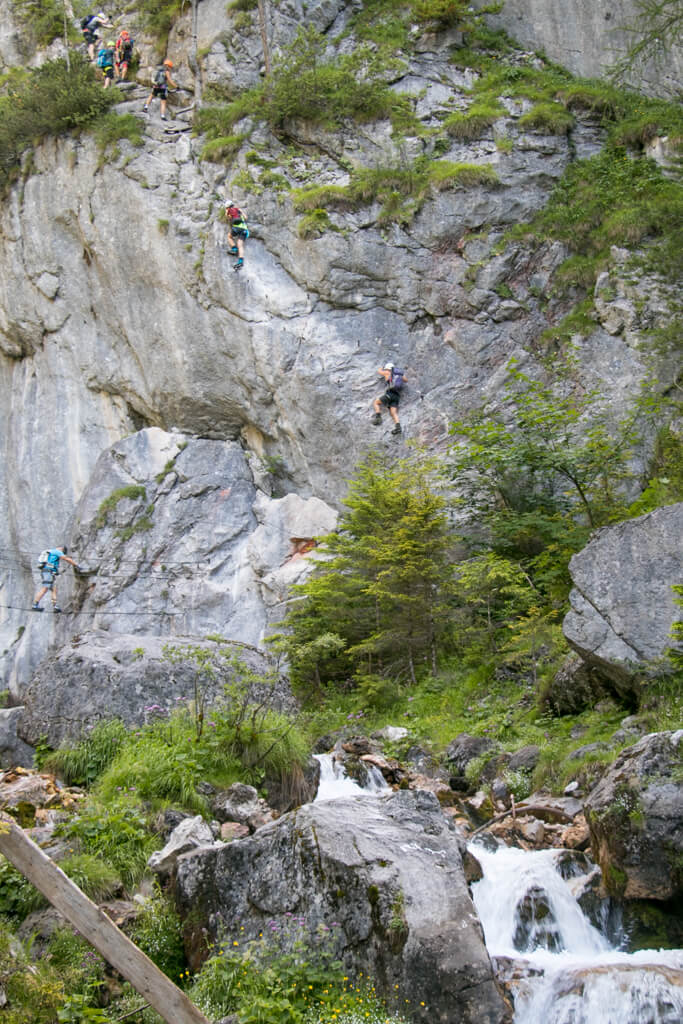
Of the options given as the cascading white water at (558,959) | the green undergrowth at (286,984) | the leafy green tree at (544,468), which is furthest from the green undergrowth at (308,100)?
the green undergrowth at (286,984)

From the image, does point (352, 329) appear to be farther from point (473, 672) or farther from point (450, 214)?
point (473, 672)

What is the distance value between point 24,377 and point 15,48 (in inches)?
495

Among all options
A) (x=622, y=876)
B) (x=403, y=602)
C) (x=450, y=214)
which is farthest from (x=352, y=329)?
(x=622, y=876)

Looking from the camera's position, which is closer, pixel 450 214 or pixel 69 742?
pixel 69 742

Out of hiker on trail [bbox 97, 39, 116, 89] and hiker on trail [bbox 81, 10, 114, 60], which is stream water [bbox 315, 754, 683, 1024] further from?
hiker on trail [bbox 81, 10, 114, 60]

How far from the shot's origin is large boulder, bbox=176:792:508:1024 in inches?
202

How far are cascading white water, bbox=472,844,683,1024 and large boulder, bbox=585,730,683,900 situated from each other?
44cm

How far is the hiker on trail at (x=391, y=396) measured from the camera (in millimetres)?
19328

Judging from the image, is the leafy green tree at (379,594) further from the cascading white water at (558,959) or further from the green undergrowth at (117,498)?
the cascading white water at (558,959)

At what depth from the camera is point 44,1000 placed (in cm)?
482

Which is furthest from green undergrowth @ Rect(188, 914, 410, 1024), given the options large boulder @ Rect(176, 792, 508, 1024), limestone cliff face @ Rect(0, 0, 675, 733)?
limestone cliff face @ Rect(0, 0, 675, 733)

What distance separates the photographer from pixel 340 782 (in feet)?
33.7

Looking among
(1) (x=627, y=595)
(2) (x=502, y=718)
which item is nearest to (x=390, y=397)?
(2) (x=502, y=718)

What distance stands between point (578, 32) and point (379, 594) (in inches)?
797
